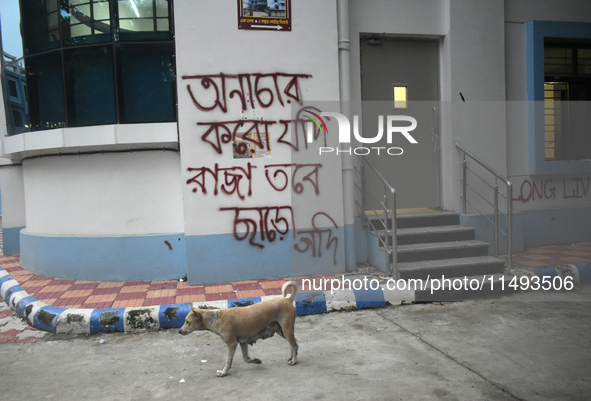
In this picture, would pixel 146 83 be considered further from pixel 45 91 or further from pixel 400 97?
pixel 400 97

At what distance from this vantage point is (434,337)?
4617 millimetres

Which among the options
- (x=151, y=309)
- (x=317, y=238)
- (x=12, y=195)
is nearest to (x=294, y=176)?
(x=317, y=238)

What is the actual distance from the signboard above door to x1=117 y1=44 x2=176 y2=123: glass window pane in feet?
→ 3.72

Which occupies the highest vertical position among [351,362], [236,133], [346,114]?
[346,114]

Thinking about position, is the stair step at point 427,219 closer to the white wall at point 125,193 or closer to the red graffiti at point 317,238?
the red graffiti at point 317,238

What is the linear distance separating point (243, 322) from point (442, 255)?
381 centimetres

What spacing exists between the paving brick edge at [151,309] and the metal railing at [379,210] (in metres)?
0.62

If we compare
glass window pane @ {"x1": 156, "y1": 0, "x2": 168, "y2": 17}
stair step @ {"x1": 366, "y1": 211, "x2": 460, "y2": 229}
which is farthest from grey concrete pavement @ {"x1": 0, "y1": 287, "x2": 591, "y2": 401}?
glass window pane @ {"x1": 156, "y1": 0, "x2": 168, "y2": 17}

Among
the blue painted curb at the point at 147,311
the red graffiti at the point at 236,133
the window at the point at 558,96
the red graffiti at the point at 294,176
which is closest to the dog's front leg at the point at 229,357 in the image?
the blue painted curb at the point at 147,311

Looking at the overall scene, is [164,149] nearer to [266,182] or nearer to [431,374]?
[266,182]

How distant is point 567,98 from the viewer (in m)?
8.43

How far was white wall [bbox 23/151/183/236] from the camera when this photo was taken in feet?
22.1

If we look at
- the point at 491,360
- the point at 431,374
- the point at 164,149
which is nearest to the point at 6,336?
the point at 164,149

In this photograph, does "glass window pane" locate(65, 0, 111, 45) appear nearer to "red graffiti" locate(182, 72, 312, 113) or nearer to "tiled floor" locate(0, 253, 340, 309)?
"red graffiti" locate(182, 72, 312, 113)
